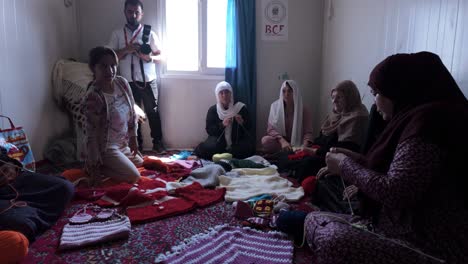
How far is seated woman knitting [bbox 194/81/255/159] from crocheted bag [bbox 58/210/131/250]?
181cm

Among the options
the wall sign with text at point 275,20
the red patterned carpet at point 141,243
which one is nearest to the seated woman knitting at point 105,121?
the red patterned carpet at point 141,243

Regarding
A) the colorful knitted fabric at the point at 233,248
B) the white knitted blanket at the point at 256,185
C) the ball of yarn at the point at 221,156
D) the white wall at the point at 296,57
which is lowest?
the ball of yarn at the point at 221,156

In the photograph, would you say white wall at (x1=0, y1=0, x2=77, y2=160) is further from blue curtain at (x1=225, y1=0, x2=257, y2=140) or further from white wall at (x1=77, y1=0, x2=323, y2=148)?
blue curtain at (x1=225, y1=0, x2=257, y2=140)

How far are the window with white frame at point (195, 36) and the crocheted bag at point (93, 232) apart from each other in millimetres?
2538

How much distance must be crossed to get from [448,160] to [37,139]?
3323mm

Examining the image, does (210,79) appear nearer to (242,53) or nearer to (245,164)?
(242,53)

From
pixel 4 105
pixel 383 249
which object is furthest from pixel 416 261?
pixel 4 105

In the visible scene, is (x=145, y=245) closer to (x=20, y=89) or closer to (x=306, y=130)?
(x=20, y=89)

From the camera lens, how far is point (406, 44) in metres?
2.19

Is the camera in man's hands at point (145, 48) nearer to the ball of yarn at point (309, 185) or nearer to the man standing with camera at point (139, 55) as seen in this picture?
the man standing with camera at point (139, 55)

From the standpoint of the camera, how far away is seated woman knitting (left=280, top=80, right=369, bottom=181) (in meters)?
2.49

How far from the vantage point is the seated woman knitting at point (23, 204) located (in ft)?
4.71

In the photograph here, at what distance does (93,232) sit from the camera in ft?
5.64

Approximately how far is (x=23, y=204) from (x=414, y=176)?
5.94 ft
